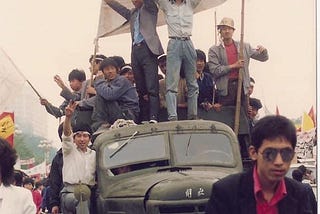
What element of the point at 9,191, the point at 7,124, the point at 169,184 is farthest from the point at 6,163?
the point at 7,124

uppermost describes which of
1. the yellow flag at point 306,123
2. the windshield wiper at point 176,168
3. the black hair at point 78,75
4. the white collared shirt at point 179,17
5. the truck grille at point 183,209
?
the white collared shirt at point 179,17

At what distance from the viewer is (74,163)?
7.86m

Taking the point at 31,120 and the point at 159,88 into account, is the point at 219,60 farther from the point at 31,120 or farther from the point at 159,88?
the point at 31,120

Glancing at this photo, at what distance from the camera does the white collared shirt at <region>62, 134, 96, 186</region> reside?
7.87m

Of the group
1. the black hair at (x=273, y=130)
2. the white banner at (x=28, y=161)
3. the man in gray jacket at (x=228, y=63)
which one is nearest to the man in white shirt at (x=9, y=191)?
the black hair at (x=273, y=130)

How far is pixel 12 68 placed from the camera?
815 centimetres

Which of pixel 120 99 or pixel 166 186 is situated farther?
pixel 120 99

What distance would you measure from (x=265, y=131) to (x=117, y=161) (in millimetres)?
4393

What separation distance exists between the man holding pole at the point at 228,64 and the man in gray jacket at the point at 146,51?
0.59 metres

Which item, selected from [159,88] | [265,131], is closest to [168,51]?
[159,88]

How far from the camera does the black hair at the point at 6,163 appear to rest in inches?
182

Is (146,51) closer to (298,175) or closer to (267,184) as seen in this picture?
(298,175)

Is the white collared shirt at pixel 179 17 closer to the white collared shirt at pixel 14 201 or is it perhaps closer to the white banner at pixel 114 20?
the white banner at pixel 114 20

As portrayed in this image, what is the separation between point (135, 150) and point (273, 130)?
4386 mm
